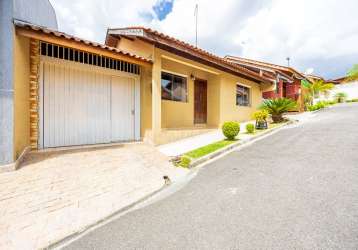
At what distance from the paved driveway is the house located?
3.45 meters

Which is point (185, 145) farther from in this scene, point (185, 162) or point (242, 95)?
point (242, 95)

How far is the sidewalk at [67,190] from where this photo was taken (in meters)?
3.13

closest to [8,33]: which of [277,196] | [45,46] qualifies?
[45,46]

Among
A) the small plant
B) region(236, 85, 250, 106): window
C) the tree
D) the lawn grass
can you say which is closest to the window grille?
the lawn grass

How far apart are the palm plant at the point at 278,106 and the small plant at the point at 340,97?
20576mm

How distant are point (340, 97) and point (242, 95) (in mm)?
22139

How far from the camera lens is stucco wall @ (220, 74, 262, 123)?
40.5 ft

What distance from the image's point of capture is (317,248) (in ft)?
7.99

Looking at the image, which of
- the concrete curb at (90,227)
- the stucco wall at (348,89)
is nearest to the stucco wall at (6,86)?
the concrete curb at (90,227)

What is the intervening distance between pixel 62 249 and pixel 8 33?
4600 mm

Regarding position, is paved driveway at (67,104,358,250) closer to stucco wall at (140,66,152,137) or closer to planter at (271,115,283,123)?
stucco wall at (140,66,152,137)

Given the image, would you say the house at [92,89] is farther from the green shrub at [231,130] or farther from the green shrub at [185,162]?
the green shrub at [185,162]

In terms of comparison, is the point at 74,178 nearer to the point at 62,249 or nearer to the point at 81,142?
the point at 62,249

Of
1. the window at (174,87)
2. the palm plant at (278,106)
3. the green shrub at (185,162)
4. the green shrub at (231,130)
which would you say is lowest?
the green shrub at (185,162)
